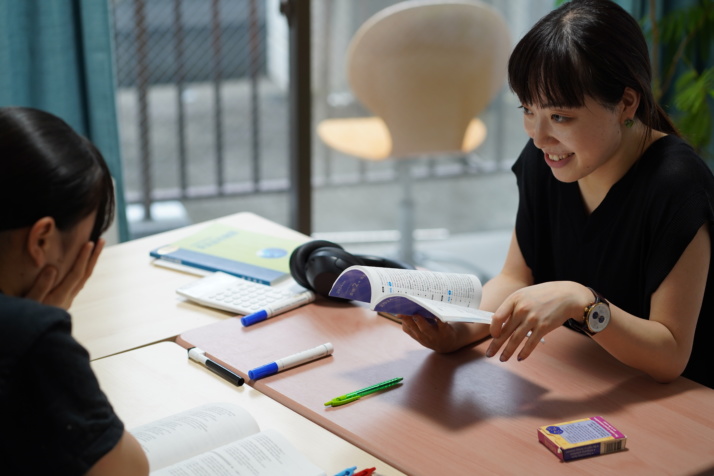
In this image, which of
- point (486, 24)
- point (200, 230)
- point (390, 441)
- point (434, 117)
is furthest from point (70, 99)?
point (390, 441)

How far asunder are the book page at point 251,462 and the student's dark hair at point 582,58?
26.5 inches

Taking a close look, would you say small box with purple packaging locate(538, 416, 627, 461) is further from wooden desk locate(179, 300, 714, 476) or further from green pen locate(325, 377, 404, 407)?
green pen locate(325, 377, 404, 407)

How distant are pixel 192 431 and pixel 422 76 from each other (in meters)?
1.95

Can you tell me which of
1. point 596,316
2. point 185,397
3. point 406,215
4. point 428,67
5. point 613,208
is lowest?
point 406,215

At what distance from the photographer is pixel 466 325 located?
1319 millimetres

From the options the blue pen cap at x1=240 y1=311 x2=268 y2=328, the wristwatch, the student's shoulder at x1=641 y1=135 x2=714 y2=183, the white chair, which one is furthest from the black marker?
the white chair

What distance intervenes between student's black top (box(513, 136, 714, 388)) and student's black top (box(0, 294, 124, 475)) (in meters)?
0.87

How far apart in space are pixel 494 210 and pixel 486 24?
103cm

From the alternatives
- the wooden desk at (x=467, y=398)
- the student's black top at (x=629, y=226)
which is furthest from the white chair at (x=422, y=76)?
the wooden desk at (x=467, y=398)

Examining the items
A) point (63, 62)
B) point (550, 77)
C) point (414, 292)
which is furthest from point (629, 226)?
point (63, 62)

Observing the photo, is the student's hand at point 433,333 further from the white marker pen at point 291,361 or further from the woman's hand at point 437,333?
the white marker pen at point 291,361

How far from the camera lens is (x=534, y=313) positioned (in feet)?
3.86

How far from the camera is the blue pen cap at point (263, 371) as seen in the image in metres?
1.21

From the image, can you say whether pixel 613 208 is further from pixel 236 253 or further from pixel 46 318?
pixel 46 318
